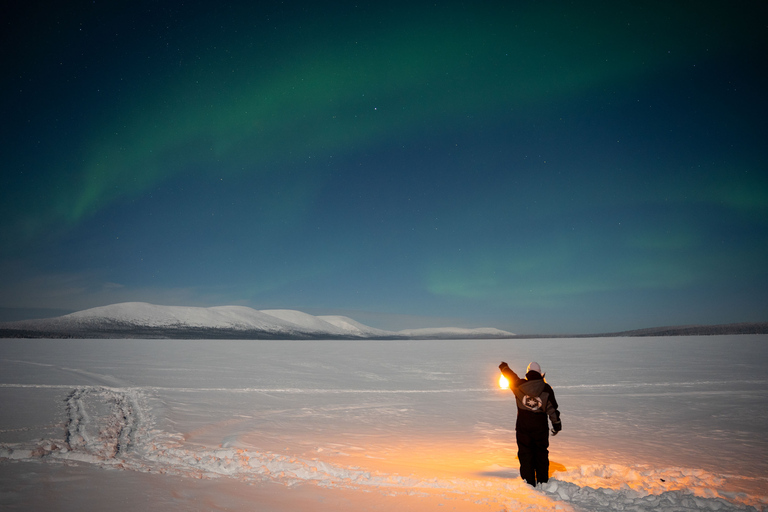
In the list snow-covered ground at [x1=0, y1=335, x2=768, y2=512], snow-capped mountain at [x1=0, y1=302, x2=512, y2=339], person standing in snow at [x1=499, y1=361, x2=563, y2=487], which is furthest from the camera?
snow-capped mountain at [x1=0, y1=302, x2=512, y2=339]

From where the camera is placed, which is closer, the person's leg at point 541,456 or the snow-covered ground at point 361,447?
the snow-covered ground at point 361,447

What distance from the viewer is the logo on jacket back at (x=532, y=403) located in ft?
18.6

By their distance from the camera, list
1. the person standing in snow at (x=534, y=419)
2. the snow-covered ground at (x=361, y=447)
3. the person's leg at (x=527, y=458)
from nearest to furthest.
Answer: the snow-covered ground at (x=361, y=447) < the person standing in snow at (x=534, y=419) < the person's leg at (x=527, y=458)

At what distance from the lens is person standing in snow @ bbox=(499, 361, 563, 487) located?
566cm

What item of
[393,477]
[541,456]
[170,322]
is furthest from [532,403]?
[170,322]

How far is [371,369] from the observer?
23031mm

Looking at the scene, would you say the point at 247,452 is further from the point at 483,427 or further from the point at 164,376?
the point at 164,376

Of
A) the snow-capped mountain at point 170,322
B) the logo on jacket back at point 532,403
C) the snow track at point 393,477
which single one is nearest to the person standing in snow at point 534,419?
the logo on jacket back at point 532,403

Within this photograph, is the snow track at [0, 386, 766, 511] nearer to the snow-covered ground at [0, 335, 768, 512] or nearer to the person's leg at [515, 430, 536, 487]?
the snow-covered ground at [0, 335, 768, 512]

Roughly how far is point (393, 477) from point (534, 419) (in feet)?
6.58

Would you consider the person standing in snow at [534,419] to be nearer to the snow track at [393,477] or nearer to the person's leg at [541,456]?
the person's leg at [541,456]

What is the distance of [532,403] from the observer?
5.70 meters

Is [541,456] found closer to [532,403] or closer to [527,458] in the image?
[527,458]

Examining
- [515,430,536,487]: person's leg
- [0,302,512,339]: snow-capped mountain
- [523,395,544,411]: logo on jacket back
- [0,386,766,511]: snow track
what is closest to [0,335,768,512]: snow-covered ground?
[0,386,766,511]: snow track
